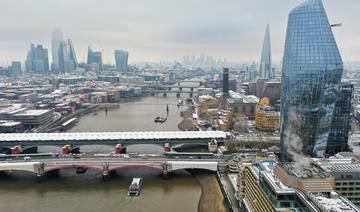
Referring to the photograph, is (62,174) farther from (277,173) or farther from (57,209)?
(277,173)

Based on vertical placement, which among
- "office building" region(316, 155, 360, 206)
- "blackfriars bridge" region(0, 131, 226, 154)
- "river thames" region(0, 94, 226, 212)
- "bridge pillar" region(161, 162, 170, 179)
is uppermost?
"office building" region(316, 155, 360, 206)

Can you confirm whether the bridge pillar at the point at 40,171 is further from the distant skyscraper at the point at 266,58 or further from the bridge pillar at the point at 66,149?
the distant skyscraper at the point at 266,58

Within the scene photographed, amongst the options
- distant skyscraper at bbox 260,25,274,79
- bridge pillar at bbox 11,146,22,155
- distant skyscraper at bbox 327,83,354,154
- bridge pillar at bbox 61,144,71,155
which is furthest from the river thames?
distant skyscraper at bbox 260,25,274,79

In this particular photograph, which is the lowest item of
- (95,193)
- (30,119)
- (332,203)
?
(95,193)

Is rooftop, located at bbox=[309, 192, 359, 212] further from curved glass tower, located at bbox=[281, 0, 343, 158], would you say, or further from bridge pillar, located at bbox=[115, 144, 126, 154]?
bridge pillar, located at bbox=[115, 144, 126, 154]

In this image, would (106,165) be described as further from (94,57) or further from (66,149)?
(94,57)

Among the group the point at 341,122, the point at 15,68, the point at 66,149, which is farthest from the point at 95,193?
the point at 15,68

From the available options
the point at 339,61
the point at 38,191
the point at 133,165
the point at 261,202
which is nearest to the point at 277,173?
the point at 261,202

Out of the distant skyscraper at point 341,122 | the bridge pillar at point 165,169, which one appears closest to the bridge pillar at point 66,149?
the bridge pillar at point 165,169
